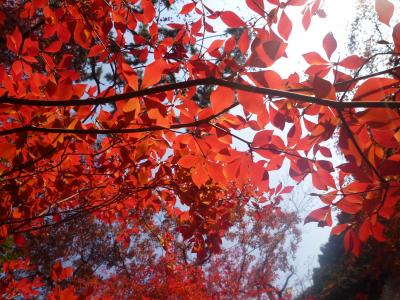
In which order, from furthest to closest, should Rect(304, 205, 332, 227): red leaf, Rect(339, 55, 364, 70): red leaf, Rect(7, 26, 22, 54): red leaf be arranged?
1. Rect(7, 26, 22, 54): red leaf
2. Rect(304, 205, 332, 227): red leaf
3. Rect(339, 55, 364, 70): red leaf

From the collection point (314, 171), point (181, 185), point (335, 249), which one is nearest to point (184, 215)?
point (181, 185)

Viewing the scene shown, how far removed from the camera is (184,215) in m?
3.08

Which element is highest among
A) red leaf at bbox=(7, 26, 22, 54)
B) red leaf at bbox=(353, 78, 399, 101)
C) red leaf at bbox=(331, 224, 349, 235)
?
red leaf at bbox=(7, 26, 22, 54)

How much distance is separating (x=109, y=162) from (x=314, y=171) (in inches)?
81.5

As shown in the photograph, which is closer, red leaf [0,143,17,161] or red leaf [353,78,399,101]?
red leaf [353,78,399,101]

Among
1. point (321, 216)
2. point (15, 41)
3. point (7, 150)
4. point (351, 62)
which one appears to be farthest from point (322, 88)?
point (15, 41)

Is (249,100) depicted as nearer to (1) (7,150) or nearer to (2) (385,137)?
(2) (385,137)

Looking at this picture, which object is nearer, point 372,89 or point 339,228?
point 372,89

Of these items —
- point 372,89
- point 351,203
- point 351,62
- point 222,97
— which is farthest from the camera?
point 351,203

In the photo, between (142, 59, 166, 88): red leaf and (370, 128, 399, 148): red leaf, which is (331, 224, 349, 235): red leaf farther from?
(142, 59, 166, 88): red leaf

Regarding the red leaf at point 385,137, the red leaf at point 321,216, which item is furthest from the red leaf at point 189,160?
the red leaf at point 385,137

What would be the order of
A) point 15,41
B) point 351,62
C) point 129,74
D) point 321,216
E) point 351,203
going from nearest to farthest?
1. point 129,74
2. point 351,62
3. point 351,203
4. point 321,216
5. point 15,41

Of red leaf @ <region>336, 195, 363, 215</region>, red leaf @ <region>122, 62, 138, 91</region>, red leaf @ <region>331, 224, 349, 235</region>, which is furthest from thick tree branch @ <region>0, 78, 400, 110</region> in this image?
red leaf @ <region>331, 224, 349, 235</region>

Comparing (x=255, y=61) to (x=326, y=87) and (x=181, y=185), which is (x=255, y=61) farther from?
(x=181, y=185)
